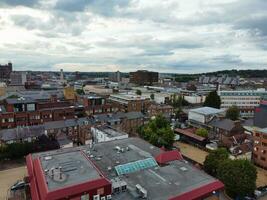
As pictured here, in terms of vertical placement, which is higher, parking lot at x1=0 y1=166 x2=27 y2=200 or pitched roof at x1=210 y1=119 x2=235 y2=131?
pitched roof at x1=210 y1=119 x2=235 y2=131

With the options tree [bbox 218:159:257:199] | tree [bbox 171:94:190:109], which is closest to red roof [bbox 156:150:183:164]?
tree [bbox 218:159:257:199]

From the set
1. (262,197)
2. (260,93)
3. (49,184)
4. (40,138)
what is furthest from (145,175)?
(260,93)

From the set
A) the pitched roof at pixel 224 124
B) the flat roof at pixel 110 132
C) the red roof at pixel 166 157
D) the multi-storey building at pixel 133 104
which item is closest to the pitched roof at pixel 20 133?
the flat roof at pixel 110 132

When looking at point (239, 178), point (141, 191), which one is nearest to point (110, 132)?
point (141, 191)

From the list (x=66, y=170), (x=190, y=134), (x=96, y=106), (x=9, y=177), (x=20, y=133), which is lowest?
(x=9, y=177)

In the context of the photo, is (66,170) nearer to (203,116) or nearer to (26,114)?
A: (26,114)

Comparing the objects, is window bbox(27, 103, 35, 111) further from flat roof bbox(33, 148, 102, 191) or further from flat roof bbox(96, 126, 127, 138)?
flat roof bbox(33, 148, 102, 191)

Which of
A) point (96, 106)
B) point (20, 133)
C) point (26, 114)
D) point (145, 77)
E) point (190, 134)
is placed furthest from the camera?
point (145, 77)
